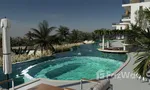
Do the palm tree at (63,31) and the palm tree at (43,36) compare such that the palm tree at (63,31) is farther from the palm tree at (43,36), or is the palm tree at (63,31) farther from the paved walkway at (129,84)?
the paved walkway at (129,84)

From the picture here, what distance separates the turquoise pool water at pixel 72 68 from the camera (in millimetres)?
11480

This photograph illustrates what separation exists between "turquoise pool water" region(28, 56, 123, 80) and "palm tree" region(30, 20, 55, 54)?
14.7ft

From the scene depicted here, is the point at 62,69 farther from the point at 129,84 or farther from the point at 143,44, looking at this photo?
the point at 143,44

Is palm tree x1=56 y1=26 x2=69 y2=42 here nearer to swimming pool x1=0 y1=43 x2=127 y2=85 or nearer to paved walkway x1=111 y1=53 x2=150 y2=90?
swimming pool x1=0 y1=43 x2=127 y2=85

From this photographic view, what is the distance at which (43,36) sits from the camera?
69.9ft

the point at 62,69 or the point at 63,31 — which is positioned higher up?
the point at 63,31

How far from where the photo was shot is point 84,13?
40.8 metres

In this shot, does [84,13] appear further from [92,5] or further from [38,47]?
[38,47]

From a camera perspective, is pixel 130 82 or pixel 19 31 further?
pixel 19 31

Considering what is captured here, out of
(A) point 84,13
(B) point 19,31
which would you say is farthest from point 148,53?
(A) point 84,13

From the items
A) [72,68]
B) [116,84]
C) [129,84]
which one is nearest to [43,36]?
[72,68]

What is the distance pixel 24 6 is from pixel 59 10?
28.5ft

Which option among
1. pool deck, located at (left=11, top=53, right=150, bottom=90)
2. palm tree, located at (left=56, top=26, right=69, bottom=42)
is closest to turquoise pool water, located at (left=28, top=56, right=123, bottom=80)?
pool deck, located at (left=11, top=53, right=150, bottom=90)

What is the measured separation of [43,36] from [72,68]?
893cm
